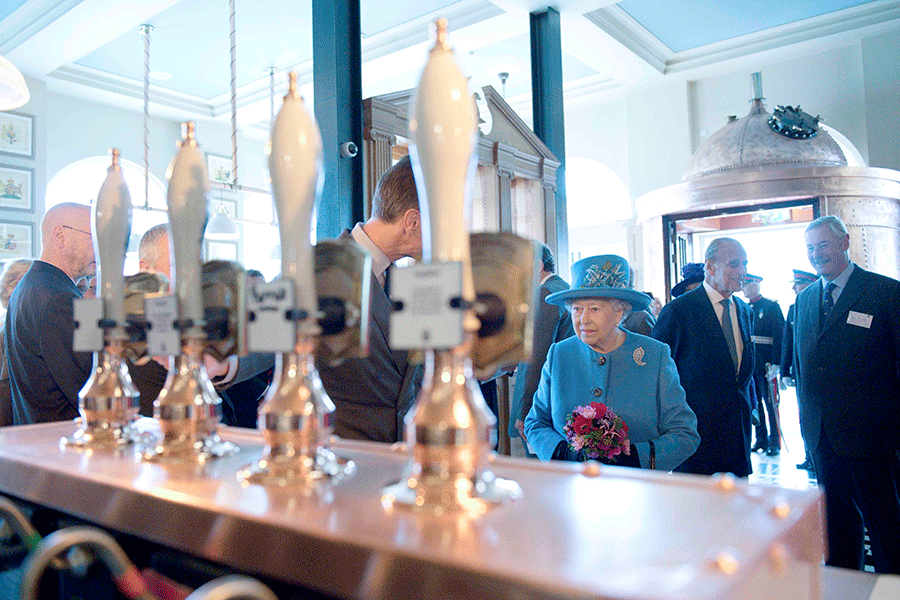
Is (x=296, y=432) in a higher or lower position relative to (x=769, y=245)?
lower

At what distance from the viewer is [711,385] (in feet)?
11.0

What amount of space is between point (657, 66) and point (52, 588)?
27.7 ft

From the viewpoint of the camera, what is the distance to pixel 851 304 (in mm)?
2914

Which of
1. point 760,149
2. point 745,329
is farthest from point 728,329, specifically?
point 760,149

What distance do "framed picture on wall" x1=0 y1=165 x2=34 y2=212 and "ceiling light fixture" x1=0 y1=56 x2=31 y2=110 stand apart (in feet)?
16.9

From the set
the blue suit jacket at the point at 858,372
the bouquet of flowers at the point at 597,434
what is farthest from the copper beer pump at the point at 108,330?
the blue suit jacket at the point at 858,372

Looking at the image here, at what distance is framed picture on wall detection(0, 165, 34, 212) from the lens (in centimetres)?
688

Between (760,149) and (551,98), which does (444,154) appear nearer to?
(551,98)

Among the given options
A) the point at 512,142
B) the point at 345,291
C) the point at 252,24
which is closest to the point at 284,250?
the point at 345,291

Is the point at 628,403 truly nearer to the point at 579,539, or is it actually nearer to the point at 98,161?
the point at 579,539

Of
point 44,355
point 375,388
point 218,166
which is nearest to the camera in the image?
point 375,388

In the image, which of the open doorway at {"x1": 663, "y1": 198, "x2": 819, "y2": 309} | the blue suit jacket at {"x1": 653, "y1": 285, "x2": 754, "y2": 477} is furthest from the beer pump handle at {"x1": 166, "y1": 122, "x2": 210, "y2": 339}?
the open doorway at {"x1": 663, "y1": 198, "x2": 819, "y2": 309}

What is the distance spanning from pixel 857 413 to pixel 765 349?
1.97 metres

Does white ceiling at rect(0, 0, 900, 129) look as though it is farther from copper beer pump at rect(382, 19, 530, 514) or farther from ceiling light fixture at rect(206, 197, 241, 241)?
copper beer pump at rect(382, 19, 530, 514)
